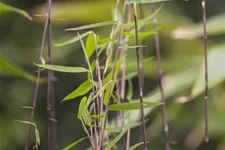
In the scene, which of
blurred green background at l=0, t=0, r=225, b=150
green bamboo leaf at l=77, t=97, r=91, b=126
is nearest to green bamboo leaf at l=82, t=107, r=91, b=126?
green bamboo leaf at l=77, t=97, r=91, b=126

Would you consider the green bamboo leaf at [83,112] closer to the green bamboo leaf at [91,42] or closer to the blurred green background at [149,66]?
the green bamboo leaf at [91,42]

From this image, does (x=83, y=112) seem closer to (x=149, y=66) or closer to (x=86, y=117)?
(x=86, y=117)

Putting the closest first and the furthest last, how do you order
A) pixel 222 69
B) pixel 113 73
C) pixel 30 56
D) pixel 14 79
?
pixel 113 73 < pixel 222 69 < pixel 30 56 < pixel 14 79

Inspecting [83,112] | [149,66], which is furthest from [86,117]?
[149,66]

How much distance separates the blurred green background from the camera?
76cm

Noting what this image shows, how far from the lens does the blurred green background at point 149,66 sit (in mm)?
759

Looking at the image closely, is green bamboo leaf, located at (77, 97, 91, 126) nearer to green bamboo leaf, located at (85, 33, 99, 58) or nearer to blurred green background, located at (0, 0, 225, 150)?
green bamboo leaf, located at (85, 33, 99, 58)

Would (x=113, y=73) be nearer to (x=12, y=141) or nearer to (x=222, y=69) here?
(x=222, y=69)

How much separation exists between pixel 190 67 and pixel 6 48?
0.57 m

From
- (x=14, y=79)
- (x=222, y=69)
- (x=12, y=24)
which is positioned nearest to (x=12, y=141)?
(x=14, y=79)

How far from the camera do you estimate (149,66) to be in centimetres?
85

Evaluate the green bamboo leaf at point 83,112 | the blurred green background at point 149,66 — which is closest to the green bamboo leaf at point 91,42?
the green bamboo leaf at point 83,112

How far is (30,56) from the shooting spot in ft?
3.82

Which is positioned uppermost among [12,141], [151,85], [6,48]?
[6,48]
